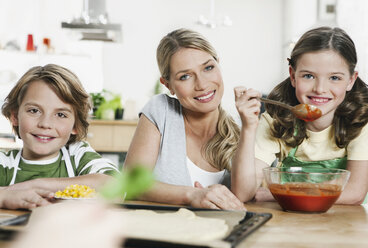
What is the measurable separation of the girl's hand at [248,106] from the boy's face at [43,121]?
64cm

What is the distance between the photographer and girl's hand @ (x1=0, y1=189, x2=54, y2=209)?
1082 millimetres

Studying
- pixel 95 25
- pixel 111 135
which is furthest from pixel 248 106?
pixel 95 25

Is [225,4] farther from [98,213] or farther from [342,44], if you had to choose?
[98,213]

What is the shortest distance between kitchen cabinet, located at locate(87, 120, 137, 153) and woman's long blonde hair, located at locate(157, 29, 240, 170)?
10.1 ft

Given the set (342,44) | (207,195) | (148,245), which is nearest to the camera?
(148,245)

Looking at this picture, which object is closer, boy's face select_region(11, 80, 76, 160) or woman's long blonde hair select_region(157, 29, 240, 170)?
boy's face select_region(11, 80, 76, 160)

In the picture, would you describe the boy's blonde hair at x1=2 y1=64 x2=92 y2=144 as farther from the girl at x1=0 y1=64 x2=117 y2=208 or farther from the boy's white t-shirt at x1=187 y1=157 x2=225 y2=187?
the boy's white t-shirt at x1=187 y1=157 x2=225 y2=187

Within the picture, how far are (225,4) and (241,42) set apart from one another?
75cm

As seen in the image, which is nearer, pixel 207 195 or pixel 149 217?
pixel 149 217

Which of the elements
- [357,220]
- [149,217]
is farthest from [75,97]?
[357,220]

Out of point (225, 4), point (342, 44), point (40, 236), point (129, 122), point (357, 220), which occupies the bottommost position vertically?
point (129, 122)

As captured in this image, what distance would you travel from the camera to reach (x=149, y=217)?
0.83 metres

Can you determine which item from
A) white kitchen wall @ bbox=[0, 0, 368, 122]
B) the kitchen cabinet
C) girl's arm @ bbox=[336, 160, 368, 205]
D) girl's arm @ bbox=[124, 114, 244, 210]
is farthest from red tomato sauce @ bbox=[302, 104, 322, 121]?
white kitchen wall @ bbox=[0, 0, 368, 122]

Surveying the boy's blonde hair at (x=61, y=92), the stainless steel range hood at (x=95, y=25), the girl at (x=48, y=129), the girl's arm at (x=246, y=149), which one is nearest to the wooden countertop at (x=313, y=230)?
the girl's arm at (x=246, y=149)
